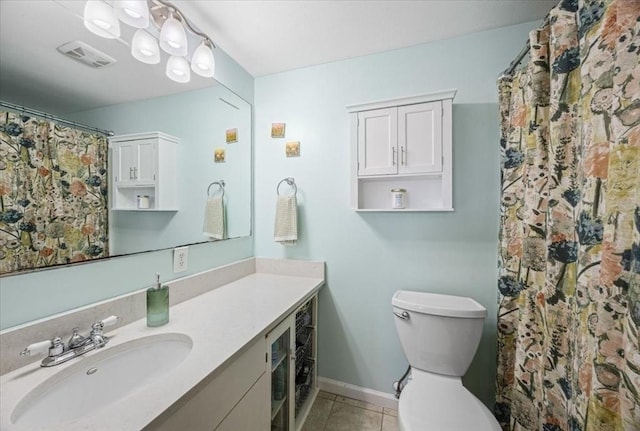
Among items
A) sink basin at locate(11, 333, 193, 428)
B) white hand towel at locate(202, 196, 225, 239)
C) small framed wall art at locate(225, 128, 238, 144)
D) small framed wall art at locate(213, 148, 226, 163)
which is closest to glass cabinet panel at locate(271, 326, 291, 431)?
sink basin at locate(11, 333, 193, 428)

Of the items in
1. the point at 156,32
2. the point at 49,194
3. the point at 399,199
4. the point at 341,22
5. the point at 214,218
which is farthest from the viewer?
the point at 214,218

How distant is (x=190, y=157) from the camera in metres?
1.41

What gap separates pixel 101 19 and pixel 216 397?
4.77ft

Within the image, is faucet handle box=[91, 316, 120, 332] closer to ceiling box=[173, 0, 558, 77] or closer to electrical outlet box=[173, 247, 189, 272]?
electrical outlet box=[173, 247, 189, 272]

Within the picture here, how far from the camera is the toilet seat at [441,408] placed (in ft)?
3.12

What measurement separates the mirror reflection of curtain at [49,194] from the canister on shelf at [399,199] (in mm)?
1417

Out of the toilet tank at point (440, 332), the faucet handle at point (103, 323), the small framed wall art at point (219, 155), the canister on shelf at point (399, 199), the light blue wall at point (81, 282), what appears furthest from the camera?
the small framed wall art at point (219, 155)

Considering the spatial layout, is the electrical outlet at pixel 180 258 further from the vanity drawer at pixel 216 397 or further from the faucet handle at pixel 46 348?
the vanity drawer at pixel 216 397

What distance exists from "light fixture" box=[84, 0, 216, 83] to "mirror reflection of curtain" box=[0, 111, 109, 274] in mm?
459

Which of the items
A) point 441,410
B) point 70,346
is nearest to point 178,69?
point 70,346

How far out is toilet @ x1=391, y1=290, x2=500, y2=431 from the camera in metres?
1.05

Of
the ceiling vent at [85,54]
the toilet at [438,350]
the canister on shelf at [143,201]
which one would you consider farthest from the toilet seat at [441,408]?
the ceiling vent at [85,54]

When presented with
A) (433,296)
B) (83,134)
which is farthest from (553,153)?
(83,134)

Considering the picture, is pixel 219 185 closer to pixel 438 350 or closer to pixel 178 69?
pixel 178 69
